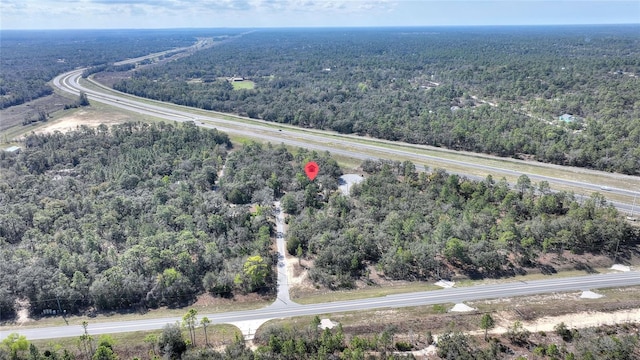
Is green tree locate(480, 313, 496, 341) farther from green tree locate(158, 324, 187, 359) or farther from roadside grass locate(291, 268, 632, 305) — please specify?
green tree locate(158, 324, 187, 359)

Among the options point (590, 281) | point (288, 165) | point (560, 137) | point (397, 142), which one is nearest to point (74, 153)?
point (288, 165)

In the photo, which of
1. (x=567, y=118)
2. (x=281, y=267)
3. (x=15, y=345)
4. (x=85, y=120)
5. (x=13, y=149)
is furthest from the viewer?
(x=85, y=120)

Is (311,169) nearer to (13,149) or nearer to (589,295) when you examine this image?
(589,295)

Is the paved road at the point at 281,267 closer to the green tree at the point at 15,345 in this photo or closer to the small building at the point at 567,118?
the green tree at the point at 15,345

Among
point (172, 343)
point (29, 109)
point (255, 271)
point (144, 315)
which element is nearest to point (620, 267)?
point (255, 271)

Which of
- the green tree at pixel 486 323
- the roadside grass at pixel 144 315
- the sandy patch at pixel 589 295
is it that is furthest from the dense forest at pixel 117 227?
the sandy patch at pixel 589 295

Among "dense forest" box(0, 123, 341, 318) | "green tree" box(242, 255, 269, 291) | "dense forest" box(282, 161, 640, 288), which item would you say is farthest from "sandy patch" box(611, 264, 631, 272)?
"green tree" box(242, 255, 269, 291)

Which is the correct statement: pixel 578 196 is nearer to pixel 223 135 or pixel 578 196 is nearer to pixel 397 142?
pixel 397 142
